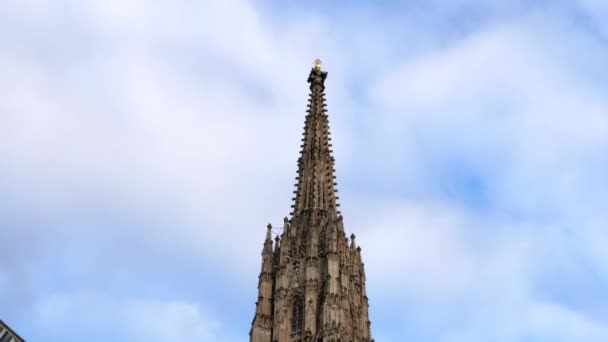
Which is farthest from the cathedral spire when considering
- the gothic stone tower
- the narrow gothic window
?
the narrow gothic window

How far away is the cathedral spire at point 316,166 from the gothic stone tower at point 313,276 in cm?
9

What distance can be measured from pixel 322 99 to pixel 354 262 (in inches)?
855

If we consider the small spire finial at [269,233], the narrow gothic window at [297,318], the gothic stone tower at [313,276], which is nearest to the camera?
the gothic stone tower at [313,276]

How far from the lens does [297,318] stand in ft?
198

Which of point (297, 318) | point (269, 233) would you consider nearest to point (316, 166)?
point (269, 233)

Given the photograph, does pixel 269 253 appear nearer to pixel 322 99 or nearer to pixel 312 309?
pixel 312 309

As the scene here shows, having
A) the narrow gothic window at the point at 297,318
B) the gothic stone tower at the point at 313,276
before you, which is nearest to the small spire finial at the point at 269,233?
the gothic stone tower at the point at 313,276

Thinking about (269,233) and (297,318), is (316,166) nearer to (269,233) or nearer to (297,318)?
(269,233)

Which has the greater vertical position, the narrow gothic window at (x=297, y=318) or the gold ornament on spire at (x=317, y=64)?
the gold ornament on spire at (x=317, y=64)

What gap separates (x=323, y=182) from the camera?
73.0 metres

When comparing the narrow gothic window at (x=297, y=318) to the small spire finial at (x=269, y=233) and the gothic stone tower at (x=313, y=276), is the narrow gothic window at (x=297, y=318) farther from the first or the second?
the small spire finial at (x=269, y=233)

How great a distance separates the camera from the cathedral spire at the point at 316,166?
70750 millimetres

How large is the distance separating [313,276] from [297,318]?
140 inches

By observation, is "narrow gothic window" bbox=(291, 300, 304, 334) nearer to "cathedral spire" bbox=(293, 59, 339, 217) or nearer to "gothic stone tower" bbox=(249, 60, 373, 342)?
"gothic stone tower" bbox=(249, 60, 373, 342)
